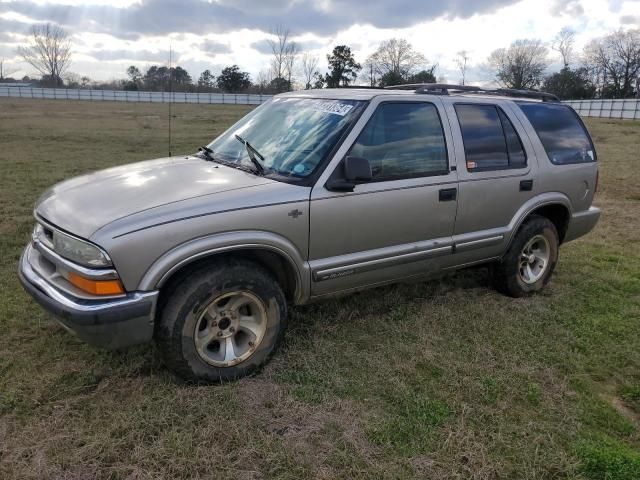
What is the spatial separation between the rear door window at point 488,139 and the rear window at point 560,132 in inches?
14.1

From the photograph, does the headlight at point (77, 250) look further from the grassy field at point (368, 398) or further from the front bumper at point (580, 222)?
the front bumper at point (580, 222)

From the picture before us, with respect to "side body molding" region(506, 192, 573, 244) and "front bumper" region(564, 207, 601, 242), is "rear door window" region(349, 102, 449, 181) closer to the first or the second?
"side body molding" region(506, 192, 573, 244)

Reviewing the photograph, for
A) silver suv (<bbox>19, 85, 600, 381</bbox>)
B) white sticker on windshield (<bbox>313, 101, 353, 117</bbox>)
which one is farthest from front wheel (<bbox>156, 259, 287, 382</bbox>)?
white sticker on windshield (<bbox>313, 101, 353, 117</bbox>)

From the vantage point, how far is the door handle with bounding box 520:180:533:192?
440cm

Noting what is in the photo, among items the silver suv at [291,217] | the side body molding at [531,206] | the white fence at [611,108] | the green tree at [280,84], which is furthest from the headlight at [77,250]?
the green tree at [280,84]

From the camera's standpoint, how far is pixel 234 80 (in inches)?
2677

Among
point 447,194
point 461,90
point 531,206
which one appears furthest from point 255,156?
point 531,206

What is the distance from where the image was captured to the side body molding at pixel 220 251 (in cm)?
278

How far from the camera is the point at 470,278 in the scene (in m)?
5.25

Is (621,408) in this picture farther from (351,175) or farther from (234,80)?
(234,80)

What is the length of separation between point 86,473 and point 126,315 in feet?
2.57

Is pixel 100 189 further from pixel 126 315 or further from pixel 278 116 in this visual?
pixel 278 116

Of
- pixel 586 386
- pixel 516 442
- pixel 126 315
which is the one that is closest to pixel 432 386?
pixel 516 442

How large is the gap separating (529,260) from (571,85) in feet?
205
